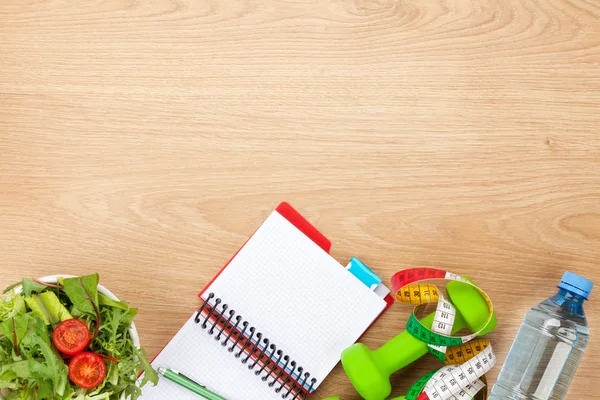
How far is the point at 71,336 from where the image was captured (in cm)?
91

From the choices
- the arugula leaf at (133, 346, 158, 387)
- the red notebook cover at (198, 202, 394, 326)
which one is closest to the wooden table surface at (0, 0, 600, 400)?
the red notebook cover at (198, 202, 394, 326)

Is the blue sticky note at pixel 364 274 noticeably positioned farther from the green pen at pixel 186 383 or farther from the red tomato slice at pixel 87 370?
the red tomato slice at pixel 87 370

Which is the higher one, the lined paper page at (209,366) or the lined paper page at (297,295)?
the lined paper page at (297,295)

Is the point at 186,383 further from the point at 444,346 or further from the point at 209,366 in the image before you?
the point at 444,346

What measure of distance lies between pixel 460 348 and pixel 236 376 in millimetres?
389

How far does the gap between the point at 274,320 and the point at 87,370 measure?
326 mm

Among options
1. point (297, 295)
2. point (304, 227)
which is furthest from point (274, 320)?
point (304, 227)

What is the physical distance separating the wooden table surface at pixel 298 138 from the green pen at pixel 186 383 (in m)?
0.06

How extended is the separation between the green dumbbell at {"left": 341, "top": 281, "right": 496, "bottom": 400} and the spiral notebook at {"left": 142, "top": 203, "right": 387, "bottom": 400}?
0.05m

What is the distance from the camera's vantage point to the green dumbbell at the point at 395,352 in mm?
1034

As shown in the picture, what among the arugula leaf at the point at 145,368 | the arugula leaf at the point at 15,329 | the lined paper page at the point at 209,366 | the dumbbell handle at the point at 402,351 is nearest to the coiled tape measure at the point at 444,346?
the dumbbell handle at the point at 402,351

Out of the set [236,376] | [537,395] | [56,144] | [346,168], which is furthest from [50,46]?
[537,395]

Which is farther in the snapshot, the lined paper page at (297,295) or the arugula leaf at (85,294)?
the lined paper page at (297,295)

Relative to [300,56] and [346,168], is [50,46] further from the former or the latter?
[346,168]
